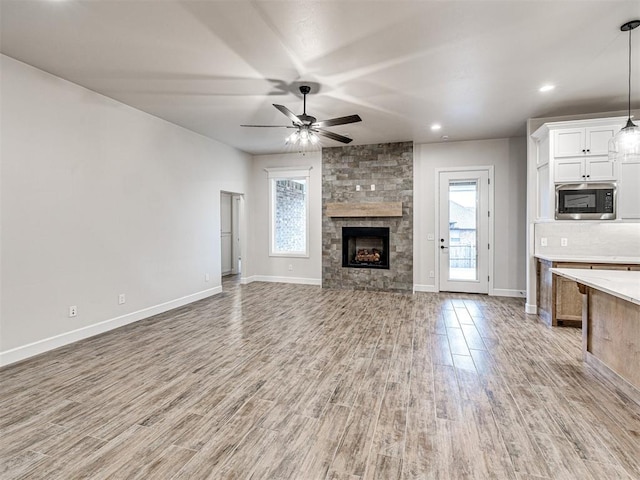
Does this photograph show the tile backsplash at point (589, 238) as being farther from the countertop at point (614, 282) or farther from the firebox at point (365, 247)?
the firebox at point (365, 247)

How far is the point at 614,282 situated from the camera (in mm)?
2646

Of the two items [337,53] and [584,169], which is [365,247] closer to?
[584,169]

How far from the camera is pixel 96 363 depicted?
10.7 ft

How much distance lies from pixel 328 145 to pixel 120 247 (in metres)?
4.32

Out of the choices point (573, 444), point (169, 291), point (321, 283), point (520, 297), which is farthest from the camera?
point (321, 283)

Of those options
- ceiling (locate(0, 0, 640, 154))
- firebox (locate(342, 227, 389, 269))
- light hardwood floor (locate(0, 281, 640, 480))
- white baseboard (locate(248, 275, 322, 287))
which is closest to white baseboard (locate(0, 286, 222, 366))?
light hardwood floor (locate(0, 281, 640, 480))

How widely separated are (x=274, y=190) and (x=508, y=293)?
17.7ft

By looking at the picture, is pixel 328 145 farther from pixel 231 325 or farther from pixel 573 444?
pixel 573 444

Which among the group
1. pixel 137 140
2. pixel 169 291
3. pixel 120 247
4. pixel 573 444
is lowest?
pixel 573 444

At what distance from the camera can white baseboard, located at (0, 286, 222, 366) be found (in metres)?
3.26

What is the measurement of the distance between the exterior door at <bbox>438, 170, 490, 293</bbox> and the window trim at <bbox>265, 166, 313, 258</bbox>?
2.86m

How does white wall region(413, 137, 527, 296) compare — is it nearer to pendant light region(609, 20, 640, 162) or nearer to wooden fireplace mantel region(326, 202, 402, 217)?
wooden fireplace mantel region(326, 202, 402, 217)

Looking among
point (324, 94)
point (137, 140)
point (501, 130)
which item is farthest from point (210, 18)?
point (501, 130)

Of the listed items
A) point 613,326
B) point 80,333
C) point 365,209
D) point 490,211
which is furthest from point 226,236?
point 613,326
